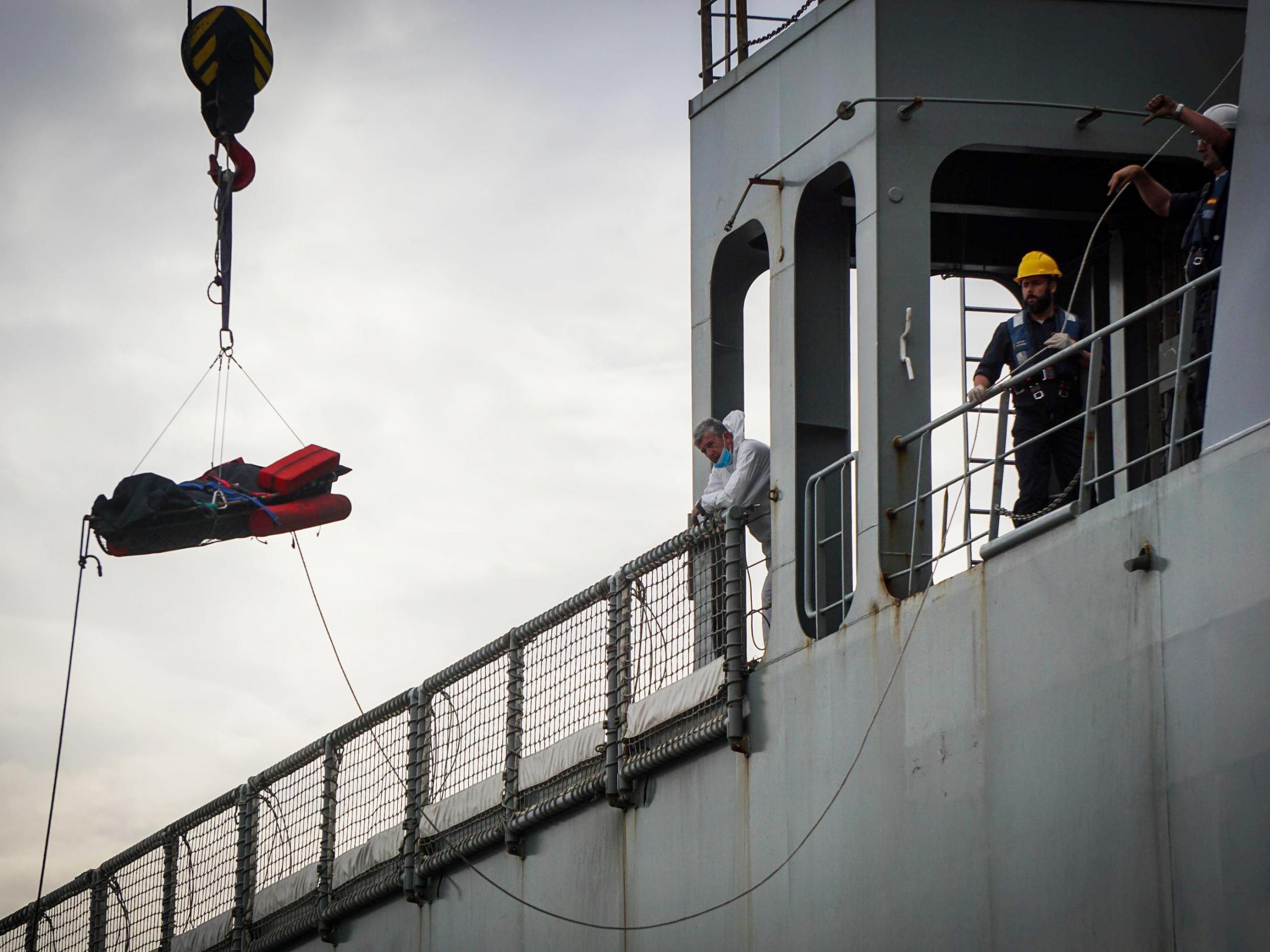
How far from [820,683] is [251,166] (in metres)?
7.44

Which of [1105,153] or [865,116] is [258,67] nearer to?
[865,116]

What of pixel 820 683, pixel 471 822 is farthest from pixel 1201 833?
pixel 471 822

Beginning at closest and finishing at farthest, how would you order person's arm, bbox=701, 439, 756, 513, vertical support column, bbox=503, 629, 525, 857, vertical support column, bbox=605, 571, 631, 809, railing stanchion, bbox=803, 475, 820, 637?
1. railing stanchion, bbox=803, 475, 820, 637
2. person's arm, bbox=701, 439, 756, 513
3. vertical support column, bbox=605, 571, 631, 809
4. vertical support column, bbox=503, 629, 525, 857

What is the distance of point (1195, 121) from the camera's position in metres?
9.42

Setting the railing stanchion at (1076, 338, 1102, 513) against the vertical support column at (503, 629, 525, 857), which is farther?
the vertical support column at (503, 629, 525, 857)

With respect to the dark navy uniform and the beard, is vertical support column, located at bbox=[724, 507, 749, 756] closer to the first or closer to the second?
the dark navy uniform

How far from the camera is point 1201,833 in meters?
8.21

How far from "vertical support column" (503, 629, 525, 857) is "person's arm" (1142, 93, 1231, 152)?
7.01 metres

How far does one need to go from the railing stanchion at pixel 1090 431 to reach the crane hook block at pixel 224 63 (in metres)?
8.94

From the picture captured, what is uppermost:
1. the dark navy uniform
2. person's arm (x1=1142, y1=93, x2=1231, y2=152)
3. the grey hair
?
the grey hair

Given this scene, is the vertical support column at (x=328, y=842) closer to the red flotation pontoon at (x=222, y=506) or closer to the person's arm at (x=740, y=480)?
the red flotation pontoon at (x=222, y=506)

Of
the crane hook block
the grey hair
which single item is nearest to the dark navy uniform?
the grey hair

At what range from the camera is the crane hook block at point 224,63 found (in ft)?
53.2

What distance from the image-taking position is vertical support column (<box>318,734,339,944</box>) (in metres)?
17.2
